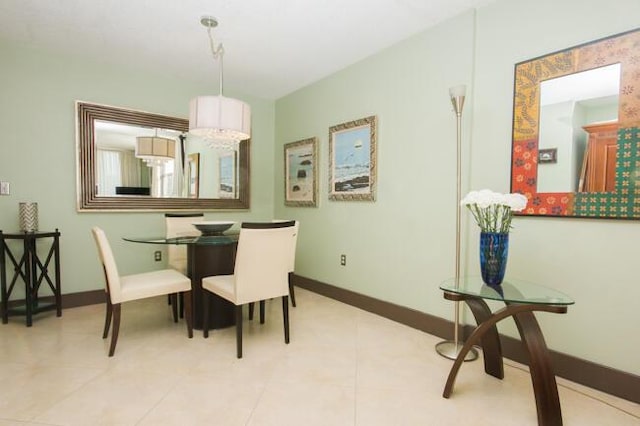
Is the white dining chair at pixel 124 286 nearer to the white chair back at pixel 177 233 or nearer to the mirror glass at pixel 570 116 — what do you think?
the white chair back at pixel 177 233

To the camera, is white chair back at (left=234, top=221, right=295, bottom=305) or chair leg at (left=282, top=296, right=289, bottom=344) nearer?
white chair back at (left=234, top=221, right=295, bottom=305)

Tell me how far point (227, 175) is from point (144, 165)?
3.12 feet

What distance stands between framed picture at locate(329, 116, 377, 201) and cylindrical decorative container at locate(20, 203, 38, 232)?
8.96ft

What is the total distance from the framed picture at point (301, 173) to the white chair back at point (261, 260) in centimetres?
152

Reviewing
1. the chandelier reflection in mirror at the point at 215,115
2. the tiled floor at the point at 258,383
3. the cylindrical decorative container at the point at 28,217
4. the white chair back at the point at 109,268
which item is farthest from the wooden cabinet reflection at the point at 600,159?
the cylindrical decorative container at the point at 28,217

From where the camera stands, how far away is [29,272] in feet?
9.07

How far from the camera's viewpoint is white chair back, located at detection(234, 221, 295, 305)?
2143 millimetres

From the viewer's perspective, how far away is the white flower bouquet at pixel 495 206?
173 centimetres

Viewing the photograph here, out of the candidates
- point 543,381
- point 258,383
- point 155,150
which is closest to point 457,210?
point 543,381

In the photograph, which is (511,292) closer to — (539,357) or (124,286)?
(539,357)

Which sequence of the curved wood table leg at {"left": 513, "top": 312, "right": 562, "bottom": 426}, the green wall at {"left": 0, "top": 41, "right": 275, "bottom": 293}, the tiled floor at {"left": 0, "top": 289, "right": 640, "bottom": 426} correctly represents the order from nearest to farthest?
the curved wood table leg at {"left": 513, "top": 312, "right": 562, "bottom": 426} → the tiled floor at {"left": 0, "top": 289, "right": 640, "bottom": 426} → the green wall at {"left": 0, "top": 41, "right": 275, "bottom": 293}

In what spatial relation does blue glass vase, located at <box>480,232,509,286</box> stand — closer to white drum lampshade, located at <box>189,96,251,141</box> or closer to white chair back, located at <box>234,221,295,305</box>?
white chair back, located at <box>234,221,295,305</box>

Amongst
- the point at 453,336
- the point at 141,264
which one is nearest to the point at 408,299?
the point at 453,336

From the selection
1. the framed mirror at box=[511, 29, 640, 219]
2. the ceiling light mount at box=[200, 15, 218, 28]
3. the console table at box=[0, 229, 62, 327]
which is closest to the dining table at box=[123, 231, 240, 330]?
the console table at box=[0, 229, 62, 327]
